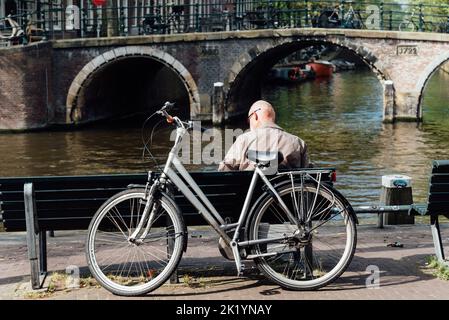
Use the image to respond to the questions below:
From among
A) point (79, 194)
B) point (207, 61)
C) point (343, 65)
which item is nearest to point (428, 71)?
point (207, 61)

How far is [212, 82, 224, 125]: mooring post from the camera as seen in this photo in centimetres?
2595

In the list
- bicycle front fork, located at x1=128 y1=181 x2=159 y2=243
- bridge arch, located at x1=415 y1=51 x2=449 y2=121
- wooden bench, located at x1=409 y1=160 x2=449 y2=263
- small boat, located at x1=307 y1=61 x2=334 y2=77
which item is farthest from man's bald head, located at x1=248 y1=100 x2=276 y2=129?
small boat, located at x1=307 y1=61 x2=334 y2=77

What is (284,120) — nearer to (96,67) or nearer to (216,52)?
(216,52)

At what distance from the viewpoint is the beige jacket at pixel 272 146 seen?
5254mm

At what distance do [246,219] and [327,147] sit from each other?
602 inches

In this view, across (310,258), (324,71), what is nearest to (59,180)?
(310,258)

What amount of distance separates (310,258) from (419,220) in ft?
18.6

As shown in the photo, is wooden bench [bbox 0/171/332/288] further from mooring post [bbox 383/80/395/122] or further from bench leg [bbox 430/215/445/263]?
mooring post [bbox 383/80/395/122]

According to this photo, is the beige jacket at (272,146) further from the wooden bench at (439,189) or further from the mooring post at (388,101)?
the mooring post at (388,101)

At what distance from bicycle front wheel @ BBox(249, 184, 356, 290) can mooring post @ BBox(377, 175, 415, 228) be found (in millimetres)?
3074

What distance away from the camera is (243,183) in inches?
206

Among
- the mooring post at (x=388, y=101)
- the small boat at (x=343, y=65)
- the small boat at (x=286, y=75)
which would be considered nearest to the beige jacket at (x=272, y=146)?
the mooring post at (x=388, y=101)

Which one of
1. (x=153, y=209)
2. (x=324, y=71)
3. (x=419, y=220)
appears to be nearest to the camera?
Answer: (x=153, y=209)

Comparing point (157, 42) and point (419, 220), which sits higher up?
point (157, 42)
